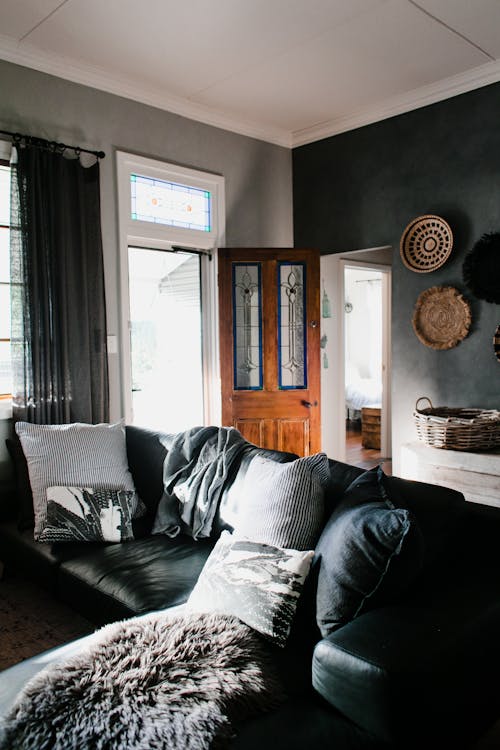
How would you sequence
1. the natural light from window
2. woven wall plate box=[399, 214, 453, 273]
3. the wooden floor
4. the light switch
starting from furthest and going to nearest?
the wooden floor, the natural light from window, woven wall plate box=[399, 214, 453, 273], the light switch

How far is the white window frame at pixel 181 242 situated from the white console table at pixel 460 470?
1606 mm

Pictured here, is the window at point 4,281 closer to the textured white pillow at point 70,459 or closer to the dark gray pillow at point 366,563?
the textured white pillow at point 70,459

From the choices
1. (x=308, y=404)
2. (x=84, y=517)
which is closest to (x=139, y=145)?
(x=308, y=404)

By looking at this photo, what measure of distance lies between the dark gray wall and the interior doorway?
43cm

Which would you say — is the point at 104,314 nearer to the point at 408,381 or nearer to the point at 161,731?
the point at 408,381

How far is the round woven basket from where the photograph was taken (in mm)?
3707

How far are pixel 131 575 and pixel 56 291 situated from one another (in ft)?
6.62

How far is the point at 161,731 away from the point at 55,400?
2638mm

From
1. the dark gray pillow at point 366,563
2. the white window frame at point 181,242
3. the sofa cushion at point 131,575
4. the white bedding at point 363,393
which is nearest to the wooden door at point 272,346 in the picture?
the white window frame at point 181,242

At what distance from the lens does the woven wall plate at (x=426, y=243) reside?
4.30 meters

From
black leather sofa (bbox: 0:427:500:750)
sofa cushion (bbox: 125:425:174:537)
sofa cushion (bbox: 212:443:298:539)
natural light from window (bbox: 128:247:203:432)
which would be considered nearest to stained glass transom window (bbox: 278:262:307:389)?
natural light from window (bbox: 128:247:203:432)

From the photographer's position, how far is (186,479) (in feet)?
9.84

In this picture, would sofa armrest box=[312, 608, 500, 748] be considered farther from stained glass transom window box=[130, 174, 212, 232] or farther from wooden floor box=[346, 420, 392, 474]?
wooden floor box=[346, 420, 392, 474]

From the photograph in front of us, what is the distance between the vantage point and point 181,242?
4656 mm
